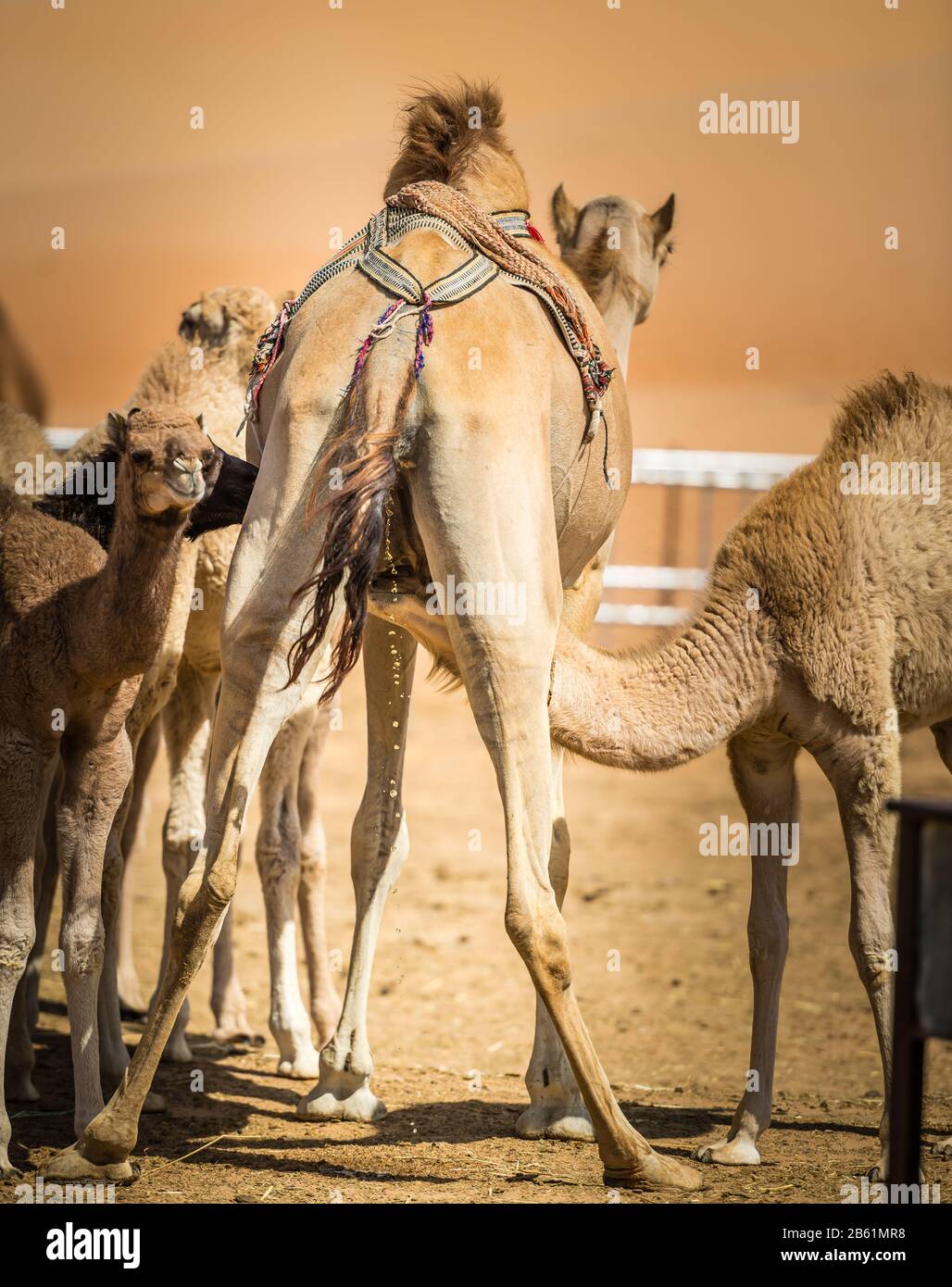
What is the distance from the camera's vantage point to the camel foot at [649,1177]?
4.42m

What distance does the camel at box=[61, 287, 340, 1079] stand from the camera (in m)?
5.96

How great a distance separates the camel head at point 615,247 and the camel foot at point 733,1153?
3.50 meters

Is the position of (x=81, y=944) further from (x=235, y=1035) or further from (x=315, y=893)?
(x=235, y=1035)

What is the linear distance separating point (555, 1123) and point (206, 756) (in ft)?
8.17

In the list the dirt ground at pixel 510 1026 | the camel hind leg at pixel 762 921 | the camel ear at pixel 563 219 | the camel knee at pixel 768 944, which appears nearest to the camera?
the dirt ground at pixel 510 1026

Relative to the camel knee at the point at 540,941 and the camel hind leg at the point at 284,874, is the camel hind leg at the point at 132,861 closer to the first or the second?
the camel hind leg at the point at 284,874

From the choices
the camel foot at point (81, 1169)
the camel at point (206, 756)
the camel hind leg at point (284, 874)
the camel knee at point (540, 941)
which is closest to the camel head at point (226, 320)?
the camel at point (206, 756)

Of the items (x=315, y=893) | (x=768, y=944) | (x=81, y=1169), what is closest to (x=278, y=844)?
(x=315, y=893)

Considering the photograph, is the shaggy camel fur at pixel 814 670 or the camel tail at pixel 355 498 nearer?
the camel tail at pixel 355 498

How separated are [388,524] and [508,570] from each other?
0.52m

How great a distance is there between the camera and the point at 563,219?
268 inches

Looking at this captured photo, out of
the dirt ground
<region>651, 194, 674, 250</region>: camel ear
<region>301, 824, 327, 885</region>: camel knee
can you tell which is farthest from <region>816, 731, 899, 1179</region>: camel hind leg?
<region>651, 194, 674, 250</region>: camel ear

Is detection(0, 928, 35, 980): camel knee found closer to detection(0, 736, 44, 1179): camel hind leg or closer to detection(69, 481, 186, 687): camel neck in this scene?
detection(0, 736, 44, 1179): camel hind leg
